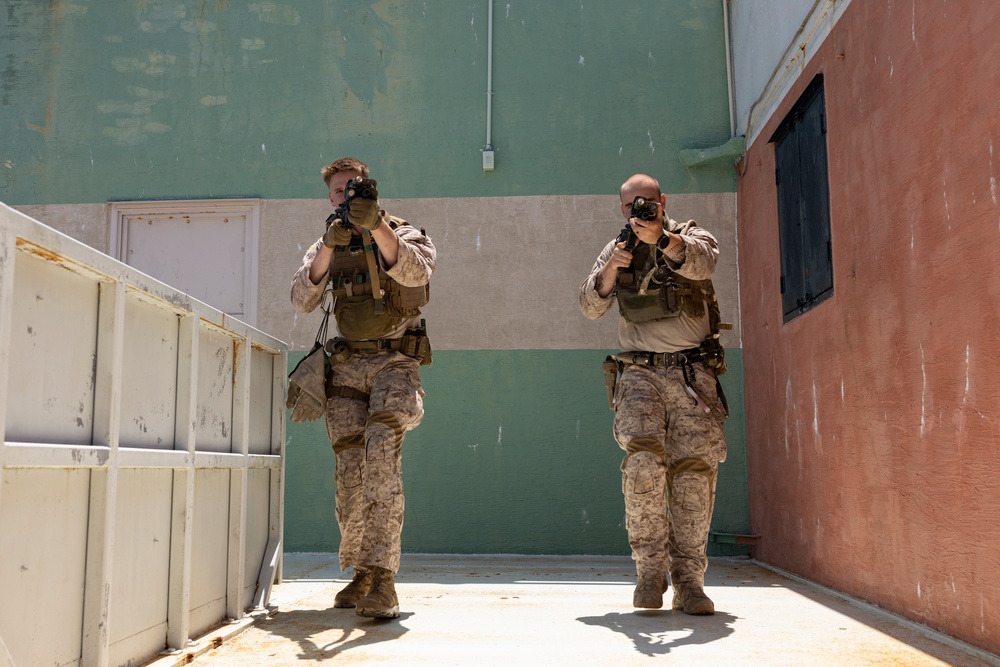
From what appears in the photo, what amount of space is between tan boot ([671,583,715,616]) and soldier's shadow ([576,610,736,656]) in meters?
0.03

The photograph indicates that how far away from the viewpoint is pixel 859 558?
380cm

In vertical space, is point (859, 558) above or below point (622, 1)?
below

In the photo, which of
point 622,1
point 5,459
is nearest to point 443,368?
point 622,1

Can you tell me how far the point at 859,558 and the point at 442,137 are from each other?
368cm

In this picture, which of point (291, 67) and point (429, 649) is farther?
point (291, 67)

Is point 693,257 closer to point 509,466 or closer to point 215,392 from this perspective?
point 215,392

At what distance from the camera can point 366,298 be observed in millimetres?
3555

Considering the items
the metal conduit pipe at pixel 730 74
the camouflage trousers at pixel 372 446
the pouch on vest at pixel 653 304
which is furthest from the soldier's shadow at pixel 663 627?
the metal conduit pipe at pixel 730 74

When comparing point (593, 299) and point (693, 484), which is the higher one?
point (593, 299)

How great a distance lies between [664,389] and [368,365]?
1166 mm

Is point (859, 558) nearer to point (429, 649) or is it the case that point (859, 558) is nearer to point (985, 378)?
point (985, 378)

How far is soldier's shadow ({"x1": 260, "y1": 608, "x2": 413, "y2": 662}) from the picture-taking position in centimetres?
284

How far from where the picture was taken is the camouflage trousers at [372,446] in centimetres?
331

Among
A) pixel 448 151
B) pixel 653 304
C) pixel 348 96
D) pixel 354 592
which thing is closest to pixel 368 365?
pixel 354 592
